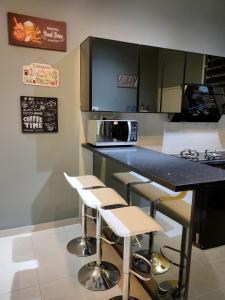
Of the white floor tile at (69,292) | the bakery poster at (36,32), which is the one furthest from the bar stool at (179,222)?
the bakery poster at (36,32)

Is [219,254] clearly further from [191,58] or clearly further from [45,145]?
[191,58]

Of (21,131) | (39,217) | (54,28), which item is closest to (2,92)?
(21,131)

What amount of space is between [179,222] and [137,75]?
158 centimetres

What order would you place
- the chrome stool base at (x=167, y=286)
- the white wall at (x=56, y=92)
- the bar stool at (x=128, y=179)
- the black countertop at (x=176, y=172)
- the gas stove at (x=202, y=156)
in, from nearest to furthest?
the black countertop at (x=176, y=172)
the chrome stool base at (x=167, y=286)
the bar stool at (x=128, y=179)
the white wall at (x=56, y=92)
the gas stove at (x=202, y=156)

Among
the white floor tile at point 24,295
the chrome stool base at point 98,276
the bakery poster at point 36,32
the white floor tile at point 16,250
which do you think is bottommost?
the white floor tile at point 24,295

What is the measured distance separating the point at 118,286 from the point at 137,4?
9.45ft

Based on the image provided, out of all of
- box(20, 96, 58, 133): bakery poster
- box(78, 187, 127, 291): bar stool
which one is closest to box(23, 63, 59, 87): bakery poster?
box(20, 96, 58, 133): bakery poster

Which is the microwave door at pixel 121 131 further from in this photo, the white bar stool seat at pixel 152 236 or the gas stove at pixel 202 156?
the gas stove at pixel 202 156

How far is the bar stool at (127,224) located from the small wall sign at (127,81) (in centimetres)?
136

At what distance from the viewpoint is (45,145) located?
100.0 inches

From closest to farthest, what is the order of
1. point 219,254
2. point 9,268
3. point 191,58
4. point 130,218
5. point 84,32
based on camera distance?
point 130,218 < point 219,254 < point 9,268 < point 84,32 < point 191,58

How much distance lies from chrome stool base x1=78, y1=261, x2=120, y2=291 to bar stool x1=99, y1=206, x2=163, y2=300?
365mm

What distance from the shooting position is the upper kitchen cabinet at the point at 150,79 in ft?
8.13

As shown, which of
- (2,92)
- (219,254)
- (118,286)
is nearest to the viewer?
(219,254)
